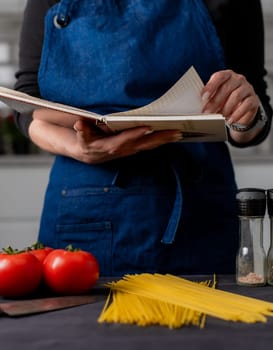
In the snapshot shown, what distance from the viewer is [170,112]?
3.39 ft

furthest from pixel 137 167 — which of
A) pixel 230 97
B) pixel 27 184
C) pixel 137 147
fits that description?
pixel 27 184

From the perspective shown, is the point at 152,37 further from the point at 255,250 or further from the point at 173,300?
the point at 173,300

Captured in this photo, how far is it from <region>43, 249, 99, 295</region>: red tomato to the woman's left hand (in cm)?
32


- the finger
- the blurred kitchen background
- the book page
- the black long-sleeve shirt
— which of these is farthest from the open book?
the blurred kitchen background

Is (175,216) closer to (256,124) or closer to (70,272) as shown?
(256,124)

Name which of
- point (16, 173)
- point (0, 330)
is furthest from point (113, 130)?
point (16, 173)

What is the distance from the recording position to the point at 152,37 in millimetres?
1311

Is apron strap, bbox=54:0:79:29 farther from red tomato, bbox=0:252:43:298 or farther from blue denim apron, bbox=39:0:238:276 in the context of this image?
red tomato, bbox=0:252:43:298

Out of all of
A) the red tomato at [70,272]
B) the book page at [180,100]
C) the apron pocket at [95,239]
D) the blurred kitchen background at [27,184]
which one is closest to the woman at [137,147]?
the apron pocket at [95,239]

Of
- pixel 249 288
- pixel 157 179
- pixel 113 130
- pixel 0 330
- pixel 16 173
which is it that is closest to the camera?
pixel 0 330

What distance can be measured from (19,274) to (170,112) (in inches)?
12.4

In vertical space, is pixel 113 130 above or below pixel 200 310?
above

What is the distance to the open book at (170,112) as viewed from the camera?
964 millimetres

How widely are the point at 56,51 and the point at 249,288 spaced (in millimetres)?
603
